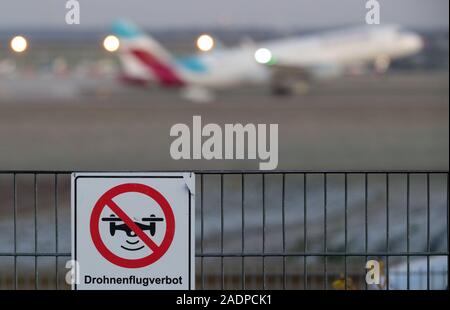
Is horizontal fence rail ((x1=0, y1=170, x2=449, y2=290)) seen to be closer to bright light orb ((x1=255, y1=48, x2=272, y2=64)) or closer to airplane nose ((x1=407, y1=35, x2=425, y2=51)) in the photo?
bright light orb ((x1=255, y1=48, x2=272, y2=64))

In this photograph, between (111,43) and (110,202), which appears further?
(111,43)

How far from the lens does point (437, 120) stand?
98.0 ft

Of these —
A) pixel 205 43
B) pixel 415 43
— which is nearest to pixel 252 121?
pixel 205 43

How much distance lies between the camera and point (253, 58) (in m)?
28.7

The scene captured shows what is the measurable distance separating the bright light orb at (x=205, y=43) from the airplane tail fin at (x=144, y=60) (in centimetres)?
97

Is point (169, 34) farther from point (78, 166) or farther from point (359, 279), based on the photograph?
point (359, 279)

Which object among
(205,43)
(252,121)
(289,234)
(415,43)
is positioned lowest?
(289,234)

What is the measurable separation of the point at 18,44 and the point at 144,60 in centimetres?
409

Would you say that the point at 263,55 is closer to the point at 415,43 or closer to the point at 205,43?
the point at 205,43

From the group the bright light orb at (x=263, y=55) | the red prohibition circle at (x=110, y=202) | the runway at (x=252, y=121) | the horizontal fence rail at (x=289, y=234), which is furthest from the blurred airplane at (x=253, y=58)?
the red prohibition circle at (x=110, y=202)

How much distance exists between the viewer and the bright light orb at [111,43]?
28144mm

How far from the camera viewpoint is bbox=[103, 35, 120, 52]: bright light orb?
28144 millimetres
